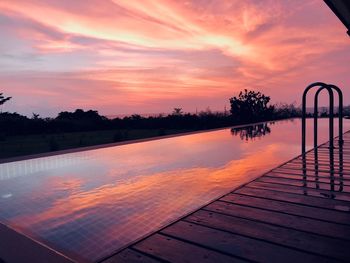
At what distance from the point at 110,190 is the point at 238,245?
8.98 feet

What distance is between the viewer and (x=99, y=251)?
229 cm

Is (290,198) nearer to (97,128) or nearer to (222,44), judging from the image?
(222,44)

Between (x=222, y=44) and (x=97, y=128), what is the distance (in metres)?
8.05

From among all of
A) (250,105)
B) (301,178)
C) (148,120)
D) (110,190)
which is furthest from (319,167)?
(250,105)

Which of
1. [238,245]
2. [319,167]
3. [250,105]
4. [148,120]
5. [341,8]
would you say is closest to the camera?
[238,245]

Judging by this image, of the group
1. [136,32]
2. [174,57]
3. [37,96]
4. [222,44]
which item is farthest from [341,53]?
[37,96]

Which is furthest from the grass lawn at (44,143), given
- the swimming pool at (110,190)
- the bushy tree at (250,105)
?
the bushy tree at (250,105)

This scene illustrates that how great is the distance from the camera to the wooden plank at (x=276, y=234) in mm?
1635

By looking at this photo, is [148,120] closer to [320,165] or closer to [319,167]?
[320,165]

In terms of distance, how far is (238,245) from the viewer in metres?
1.73

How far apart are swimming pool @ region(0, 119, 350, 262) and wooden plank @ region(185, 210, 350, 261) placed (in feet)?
2.53

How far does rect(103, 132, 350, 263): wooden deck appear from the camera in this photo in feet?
5.29

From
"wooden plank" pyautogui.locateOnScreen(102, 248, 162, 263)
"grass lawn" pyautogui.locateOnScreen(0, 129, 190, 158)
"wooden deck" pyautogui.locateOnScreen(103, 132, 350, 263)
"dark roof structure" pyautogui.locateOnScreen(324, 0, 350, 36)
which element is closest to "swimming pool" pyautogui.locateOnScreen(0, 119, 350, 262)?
"wooden plank" pyautogui.locateOnScreen(102, 248, 162, 263)

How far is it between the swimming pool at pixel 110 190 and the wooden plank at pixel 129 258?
A: 0.08m
